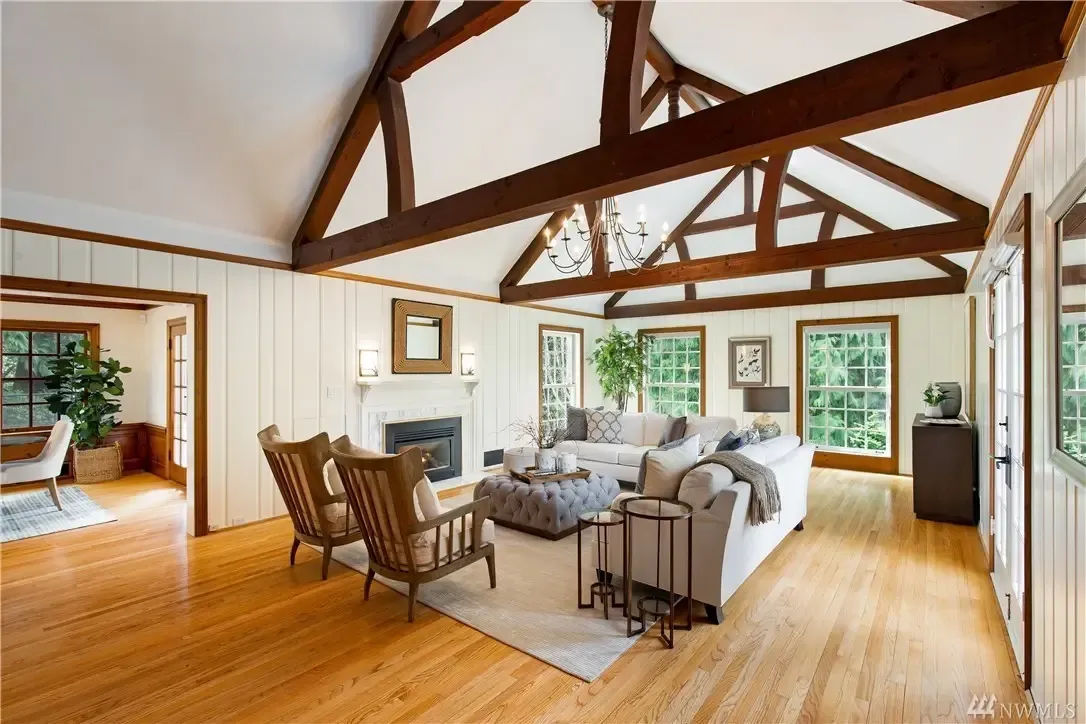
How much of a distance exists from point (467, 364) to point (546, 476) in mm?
2441

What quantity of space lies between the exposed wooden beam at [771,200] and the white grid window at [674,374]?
3691 mm

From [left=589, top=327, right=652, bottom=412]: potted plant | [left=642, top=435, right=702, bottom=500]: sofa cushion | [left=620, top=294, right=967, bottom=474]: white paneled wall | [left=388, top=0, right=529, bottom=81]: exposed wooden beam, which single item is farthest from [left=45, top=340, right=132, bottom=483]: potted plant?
[left=620, top=294, right=967, bottom=474]: white paneled wall

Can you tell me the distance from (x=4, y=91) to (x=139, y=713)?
3.55m

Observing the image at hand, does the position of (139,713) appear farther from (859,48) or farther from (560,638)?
(859,48)

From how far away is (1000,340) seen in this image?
10.7 ft

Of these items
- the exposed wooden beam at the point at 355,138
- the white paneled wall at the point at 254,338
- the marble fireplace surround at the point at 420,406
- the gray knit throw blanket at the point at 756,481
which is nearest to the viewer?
the gray knit throw blanket at the point at 756,481

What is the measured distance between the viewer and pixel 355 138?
→ 13.5ft

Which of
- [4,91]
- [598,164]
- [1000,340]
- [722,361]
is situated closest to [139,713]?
[598,164]

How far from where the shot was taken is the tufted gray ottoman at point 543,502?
4184mm

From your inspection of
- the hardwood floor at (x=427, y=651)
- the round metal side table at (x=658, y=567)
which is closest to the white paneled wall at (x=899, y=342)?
the hardwood floor at (x=427, y=651)

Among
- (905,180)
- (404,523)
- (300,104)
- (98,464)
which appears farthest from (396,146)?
(98,464)

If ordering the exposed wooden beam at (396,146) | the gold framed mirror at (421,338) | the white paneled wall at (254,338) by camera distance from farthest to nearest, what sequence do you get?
the gold framed mirror at (421,338)
the white paneled wall at (254,338)
the exposed wooden beam at (396,146)

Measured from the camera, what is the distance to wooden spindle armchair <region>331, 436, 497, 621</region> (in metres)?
2.75

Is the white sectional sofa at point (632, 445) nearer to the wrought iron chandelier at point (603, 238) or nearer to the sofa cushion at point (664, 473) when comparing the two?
the wrought iron chandelier at point (603, 238)
